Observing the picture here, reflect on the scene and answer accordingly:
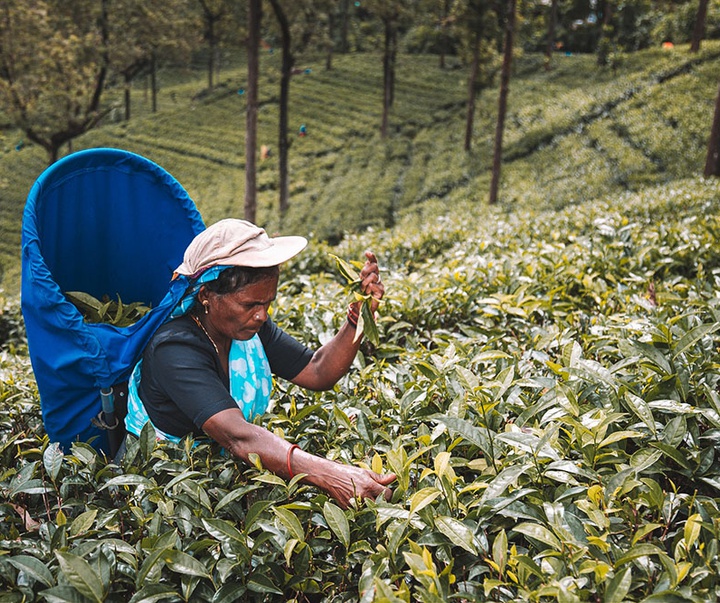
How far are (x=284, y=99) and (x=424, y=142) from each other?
24.6ft

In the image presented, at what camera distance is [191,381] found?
1970 mm

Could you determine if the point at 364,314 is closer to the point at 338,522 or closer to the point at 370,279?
the point at 370,279

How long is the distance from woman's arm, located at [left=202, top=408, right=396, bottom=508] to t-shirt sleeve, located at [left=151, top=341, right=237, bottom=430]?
0.05 meters

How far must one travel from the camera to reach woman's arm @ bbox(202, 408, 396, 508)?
169 cm

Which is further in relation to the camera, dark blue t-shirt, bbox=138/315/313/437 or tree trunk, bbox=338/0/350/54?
tree trunk, bbox=338/0/350/54

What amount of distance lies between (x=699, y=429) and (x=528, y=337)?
1121mm

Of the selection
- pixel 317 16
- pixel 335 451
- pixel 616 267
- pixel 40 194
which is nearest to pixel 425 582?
pixel 335 451

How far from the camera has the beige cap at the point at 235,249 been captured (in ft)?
6.61

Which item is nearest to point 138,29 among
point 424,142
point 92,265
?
point 424,142

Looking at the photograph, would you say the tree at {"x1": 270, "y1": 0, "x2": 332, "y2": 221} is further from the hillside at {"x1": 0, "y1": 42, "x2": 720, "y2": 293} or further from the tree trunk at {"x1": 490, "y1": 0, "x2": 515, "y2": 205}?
the tree trunk at {"x1": 490, "y1": 0, "x2": 515, "y2": 205}

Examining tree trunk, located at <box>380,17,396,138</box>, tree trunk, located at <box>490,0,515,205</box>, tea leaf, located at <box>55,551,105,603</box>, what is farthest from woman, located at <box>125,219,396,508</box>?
tree trunk, located at <box>380,17,396,138</box>

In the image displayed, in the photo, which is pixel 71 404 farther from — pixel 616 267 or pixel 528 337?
pixel 616 267

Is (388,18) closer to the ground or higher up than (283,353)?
higher up

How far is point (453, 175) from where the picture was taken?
18.1 meters
